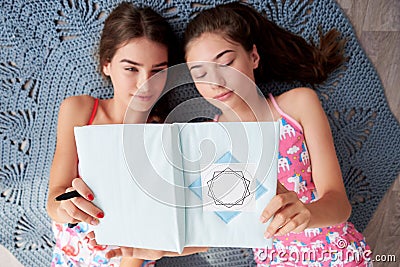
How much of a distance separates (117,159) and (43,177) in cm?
46

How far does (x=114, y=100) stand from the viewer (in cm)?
98

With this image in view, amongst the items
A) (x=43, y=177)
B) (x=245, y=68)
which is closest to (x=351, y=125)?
(x=245, y=68)

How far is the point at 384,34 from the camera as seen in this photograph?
998 millimetres

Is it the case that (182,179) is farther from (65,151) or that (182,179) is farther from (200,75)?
(65,151)

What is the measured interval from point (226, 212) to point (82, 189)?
25cm

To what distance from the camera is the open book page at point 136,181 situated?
0.65 meters

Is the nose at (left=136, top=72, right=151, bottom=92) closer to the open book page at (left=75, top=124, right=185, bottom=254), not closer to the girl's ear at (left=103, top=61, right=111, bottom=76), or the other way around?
the girl's ear at (left=103, top=61, right=111, bottom=76)

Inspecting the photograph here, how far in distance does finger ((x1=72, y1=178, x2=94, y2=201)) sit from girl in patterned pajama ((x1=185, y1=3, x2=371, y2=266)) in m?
0.33

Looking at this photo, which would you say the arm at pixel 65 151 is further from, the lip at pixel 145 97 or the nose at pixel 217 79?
the nose at pixel 217 79

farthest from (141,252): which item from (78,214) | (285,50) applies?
(285,50)

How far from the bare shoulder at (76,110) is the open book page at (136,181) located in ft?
0.98

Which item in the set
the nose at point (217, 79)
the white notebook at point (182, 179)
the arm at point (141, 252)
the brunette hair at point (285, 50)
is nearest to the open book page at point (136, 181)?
the white notebook at point (182, 179)

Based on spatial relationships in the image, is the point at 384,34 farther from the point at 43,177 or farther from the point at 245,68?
the point at 43,177

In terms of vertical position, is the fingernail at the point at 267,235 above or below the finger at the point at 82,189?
below
